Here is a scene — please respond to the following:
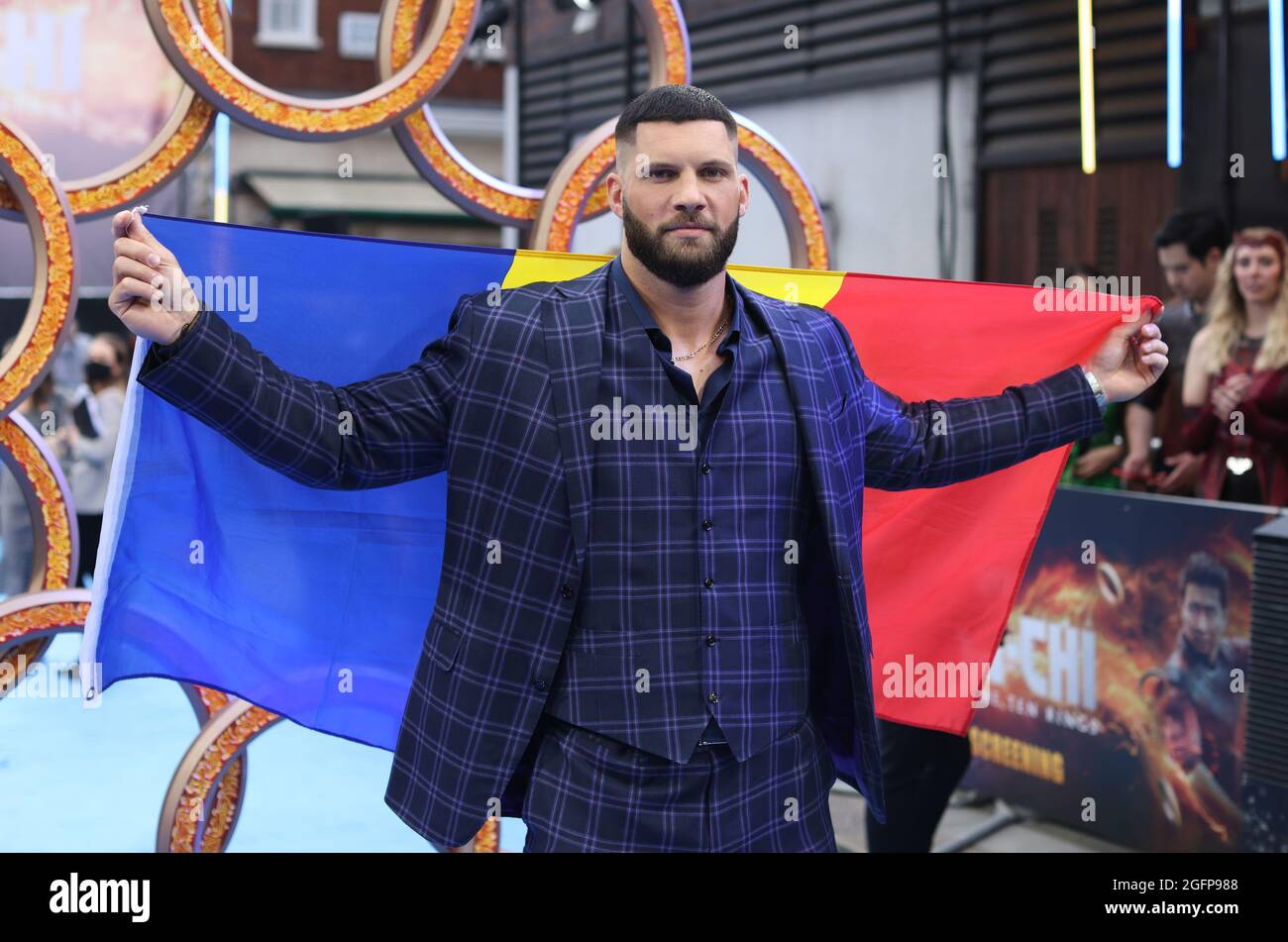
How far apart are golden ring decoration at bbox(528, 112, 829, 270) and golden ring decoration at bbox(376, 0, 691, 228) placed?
8cm

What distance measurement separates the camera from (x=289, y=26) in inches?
775

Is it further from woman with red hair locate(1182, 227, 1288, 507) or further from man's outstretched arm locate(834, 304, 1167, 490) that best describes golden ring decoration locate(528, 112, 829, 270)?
woman with red hair locate(1182, 227, 1288, 507)

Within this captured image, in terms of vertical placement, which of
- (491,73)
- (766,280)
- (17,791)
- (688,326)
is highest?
(491,73)

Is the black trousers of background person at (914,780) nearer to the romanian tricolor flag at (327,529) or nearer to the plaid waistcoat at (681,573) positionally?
the romanian tricolor flag at (327,529)

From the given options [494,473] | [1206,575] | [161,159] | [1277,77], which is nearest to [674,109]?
[494,473]

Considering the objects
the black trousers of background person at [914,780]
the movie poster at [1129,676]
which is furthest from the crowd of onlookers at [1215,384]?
the black trousers of background person at [914,780]

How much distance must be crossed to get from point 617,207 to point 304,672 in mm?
1237

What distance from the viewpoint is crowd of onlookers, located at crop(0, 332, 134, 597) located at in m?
6.60

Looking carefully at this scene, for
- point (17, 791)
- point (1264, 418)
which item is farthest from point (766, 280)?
point (17, 791)

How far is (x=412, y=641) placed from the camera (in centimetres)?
294

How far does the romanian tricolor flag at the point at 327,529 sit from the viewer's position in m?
2.74

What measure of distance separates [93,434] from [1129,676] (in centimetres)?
523

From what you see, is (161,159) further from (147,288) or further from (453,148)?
(147,288)

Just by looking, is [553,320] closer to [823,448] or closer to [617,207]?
[617,207]
